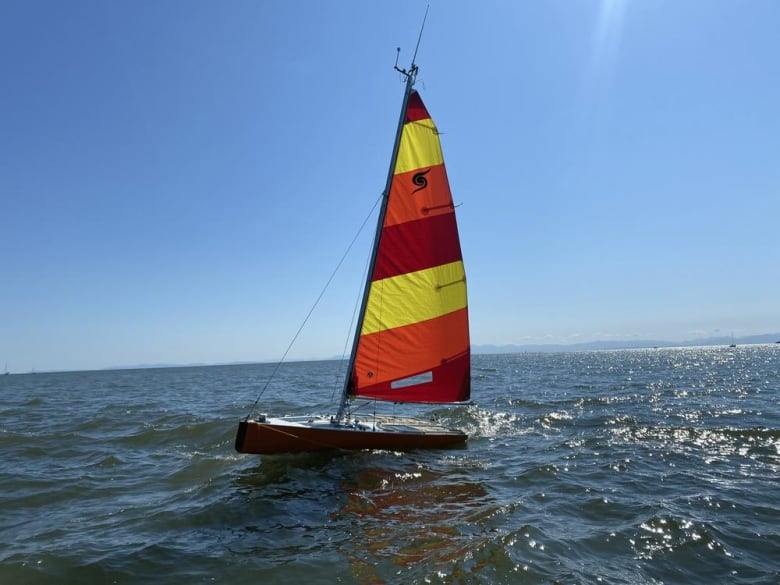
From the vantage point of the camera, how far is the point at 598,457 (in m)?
12.1

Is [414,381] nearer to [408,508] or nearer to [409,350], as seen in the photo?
[409,350]

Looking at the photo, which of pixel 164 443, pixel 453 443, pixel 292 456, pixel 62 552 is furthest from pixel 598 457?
pixel 164 443

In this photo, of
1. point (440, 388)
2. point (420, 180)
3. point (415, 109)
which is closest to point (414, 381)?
point (440, 388)

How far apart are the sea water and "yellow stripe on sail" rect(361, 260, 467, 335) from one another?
3.58 metres

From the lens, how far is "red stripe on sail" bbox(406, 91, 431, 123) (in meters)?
12.7

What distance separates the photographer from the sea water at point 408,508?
6.35 m

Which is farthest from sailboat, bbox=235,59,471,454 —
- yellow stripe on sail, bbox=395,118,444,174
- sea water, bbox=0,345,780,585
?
sea water, bbox=0,345,780,585

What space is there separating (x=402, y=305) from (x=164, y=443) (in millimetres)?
9219

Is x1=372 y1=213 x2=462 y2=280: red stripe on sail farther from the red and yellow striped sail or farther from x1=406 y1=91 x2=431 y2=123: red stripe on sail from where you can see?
x1=406 y1=91 x2=431 y2=123: red stripe on sail

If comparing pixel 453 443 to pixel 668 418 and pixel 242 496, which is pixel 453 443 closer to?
pixel 242 496

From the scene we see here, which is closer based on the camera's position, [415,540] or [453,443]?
[415,540]

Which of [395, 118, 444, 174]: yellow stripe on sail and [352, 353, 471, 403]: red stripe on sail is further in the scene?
[352, 353, 471, 403]: red stripe on sail

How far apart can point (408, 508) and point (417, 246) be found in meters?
6.77

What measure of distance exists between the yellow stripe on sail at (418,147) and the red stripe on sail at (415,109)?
0.11 meters
